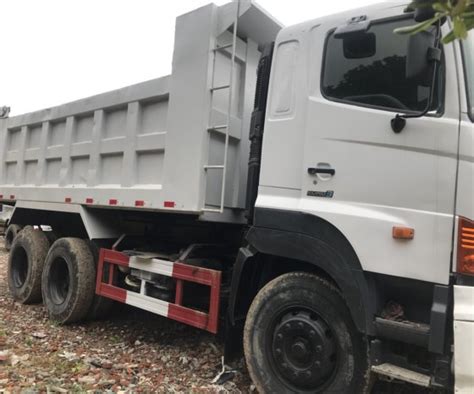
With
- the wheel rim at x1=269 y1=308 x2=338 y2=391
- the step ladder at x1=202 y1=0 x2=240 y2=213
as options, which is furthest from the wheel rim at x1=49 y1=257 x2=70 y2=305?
the wheel rim at x1=269 y1=308 x2=338 y2=391

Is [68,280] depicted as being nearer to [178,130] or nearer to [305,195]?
[178,130]

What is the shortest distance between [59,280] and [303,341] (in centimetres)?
347

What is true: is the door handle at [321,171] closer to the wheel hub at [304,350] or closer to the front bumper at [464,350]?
the wheel hub at [304,350]


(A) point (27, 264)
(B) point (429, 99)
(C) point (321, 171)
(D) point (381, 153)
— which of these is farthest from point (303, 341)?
(A) point (27, 264)

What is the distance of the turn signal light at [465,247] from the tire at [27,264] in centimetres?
480

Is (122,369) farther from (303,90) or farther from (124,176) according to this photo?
(303,90)

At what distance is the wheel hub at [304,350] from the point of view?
279 cm

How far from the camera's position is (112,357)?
4082mm

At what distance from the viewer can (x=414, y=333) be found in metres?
2.48

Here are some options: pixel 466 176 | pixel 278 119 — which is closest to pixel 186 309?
pixel 278 119

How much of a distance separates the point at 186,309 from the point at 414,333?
1886 millimetres

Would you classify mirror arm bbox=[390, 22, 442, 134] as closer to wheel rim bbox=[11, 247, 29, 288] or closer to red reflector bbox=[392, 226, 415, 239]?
red reflector bbox=[392, 226, 415, 239]

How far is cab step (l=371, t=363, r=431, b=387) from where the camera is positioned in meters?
2.41

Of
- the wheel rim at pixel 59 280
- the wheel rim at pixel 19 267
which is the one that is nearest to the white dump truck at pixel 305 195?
the wheel rim at pixel 59 280
